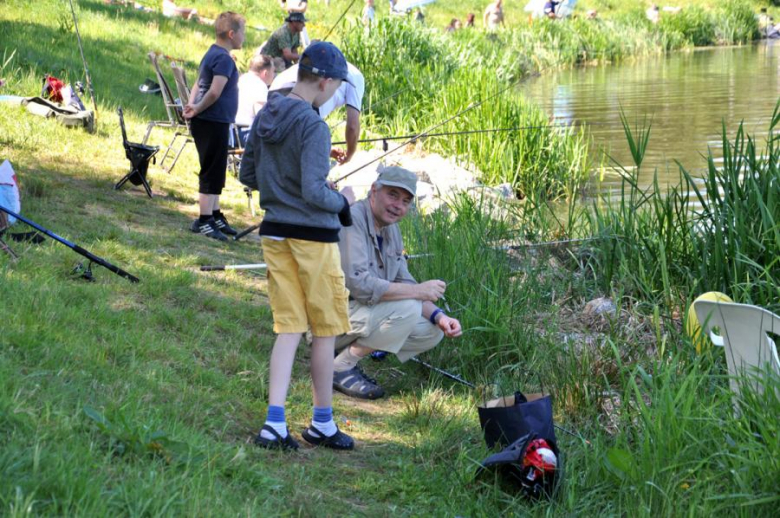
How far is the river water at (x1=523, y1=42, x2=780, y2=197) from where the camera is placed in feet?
38.5

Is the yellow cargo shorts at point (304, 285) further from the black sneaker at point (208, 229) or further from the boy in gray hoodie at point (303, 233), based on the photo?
the black sneaker at point (208, 229)

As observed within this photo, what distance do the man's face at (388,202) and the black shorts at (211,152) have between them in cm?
260

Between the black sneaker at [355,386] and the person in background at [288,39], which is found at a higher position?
the person in background at [288,39]

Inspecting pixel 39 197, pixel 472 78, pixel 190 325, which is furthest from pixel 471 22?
pixel 190 325

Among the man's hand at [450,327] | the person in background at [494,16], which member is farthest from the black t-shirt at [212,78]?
the person in background at [494,16]

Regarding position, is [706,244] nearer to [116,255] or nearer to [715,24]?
[116,255]

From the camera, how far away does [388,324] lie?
4.30m

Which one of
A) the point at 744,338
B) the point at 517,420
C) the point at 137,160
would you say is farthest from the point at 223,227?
the point at 744,338

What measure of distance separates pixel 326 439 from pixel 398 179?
1216 mm

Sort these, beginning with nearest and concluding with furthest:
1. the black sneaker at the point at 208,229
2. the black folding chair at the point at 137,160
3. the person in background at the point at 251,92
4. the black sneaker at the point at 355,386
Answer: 1. the black sneaker at the point at 355,386
2. the black sneaker at the point at 208,229
3. the black folding chair at the point at 137,160
4. the person in background at the point at 251,92

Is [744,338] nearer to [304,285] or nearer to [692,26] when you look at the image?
[304,285]

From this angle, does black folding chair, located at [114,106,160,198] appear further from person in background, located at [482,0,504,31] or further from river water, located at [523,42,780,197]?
person in background, located at [482,0,504,31]

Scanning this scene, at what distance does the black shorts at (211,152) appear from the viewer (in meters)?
6.69

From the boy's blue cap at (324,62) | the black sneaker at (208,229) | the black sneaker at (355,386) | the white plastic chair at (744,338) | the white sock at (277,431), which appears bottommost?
the black sneaker at (355,386)
